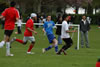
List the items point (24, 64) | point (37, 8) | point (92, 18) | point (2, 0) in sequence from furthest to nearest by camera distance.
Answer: point (37, 8), point (92, 18), point (2, 0), point (24, 64)

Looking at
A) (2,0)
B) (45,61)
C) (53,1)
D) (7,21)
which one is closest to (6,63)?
(45,61)

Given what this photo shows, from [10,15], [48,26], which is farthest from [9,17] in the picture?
[48,26]

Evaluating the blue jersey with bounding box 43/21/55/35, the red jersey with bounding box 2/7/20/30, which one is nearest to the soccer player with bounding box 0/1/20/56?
the red jersey with bounding box 2/7/20/30

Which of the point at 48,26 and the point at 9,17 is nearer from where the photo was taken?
the point at 9,17

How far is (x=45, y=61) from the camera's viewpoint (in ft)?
45.2

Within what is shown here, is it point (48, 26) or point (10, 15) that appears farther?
point (48, 26)

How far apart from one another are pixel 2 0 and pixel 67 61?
51.2m

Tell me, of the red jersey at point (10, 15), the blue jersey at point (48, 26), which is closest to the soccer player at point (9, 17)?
the red jersey at point (10, 15)

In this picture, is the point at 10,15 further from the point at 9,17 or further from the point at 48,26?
the point at 48,26

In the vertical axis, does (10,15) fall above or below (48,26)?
above

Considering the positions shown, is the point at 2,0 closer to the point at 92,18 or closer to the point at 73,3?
the point at 92,18

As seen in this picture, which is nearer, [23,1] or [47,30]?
[47,30]

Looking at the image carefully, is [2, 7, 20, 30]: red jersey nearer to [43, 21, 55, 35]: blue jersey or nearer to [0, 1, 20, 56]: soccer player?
[0, 1, 20, 56]: soccer player

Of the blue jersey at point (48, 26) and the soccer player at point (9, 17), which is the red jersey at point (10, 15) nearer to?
the soccer player at point (9, 17)
